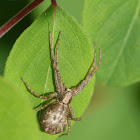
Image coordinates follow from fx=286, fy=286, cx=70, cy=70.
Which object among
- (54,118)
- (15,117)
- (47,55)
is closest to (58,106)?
(54,118)

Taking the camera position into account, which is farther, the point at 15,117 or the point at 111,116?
the point at 111,116

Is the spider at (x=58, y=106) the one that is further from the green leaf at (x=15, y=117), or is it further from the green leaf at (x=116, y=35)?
the green leaf at (x=15, y=117)

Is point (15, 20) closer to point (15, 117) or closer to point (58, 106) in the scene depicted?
point (15, 117)

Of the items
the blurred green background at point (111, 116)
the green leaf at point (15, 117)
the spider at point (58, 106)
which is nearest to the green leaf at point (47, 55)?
the spider at point (58, 106)

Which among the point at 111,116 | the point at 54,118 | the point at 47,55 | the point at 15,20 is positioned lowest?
the point at 111,116

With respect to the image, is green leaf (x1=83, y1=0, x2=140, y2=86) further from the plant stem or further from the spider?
the plant stem

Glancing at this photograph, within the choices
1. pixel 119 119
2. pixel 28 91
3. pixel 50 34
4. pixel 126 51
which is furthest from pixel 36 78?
pixel 119 119
